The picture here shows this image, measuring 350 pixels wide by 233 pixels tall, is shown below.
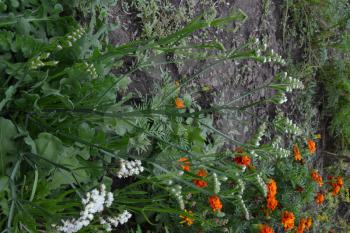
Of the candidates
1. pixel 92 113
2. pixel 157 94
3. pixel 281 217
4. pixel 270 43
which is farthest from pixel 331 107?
pixel 92 113

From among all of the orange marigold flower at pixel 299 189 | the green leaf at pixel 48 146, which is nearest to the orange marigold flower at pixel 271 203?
the orange marigold flower at pixel 299 189

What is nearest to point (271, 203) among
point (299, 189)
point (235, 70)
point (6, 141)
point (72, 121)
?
point (299, 189)

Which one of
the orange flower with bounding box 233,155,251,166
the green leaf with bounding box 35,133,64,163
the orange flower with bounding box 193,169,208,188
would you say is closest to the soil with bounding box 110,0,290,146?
the orange flower with bounding box 233,155,251,166

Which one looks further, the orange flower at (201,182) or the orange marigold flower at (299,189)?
the orange marigold flower at (299,189)

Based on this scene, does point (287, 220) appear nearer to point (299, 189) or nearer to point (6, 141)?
point (299, 189)

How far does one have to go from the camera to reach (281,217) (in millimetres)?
2742

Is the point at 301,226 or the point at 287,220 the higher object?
the point at 287,220

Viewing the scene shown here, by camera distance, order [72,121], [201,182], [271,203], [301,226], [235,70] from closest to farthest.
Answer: [72,121], [201,182], [271,203], [301,226], [235,70]

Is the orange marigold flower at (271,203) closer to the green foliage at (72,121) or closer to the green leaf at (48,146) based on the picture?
the green foliage at (72,121)

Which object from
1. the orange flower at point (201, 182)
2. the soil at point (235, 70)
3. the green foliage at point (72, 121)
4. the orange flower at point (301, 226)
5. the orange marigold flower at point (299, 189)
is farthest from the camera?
the orange marigold flower at point (299, 189)

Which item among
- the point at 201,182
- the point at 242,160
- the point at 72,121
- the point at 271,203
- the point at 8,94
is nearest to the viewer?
the point at 8,94

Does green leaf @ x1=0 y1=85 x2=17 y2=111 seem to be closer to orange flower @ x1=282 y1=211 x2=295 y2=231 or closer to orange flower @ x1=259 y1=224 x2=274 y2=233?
orange flower @ x1=259 y1=224 x2=274 y2=233

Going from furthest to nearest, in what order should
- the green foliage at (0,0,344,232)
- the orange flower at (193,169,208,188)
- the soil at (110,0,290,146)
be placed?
→ the soil at (110,0,290,146)
the orange flower at (193,169,208,188)
the green foliage at (0,0,344,232)

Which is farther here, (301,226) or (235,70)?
(235,70)
